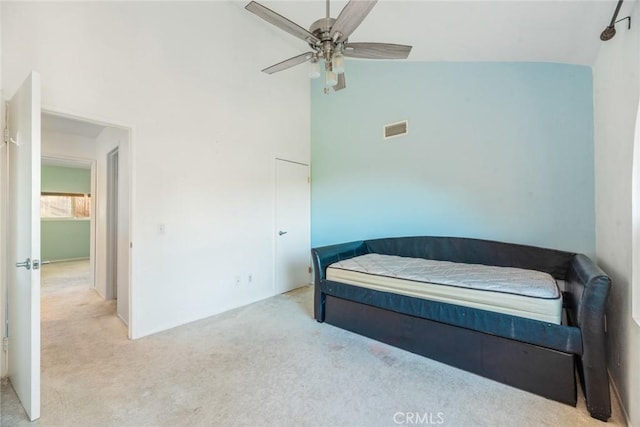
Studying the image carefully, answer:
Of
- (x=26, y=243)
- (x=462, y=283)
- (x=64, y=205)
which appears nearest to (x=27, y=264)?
(x=26, y=243)

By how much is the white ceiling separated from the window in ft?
23.7

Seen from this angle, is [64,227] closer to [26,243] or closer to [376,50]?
[26,243]

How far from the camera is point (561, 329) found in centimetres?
172

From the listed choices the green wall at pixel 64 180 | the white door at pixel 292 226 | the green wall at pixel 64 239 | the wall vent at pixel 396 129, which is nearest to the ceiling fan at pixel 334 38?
the wall vent at pixel 396 129

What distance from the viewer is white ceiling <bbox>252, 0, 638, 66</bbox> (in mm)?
1964

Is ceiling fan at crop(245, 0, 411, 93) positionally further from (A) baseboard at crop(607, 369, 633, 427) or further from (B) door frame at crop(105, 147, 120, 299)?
(B) door frame at crop(105, 147, 120, 299)

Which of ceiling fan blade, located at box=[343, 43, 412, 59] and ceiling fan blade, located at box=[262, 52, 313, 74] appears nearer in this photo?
ceiling fan blade, located at box=[343, 43, 412, 59]

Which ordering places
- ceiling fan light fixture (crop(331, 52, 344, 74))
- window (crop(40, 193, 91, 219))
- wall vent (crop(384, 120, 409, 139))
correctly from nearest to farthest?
1. ceiling fan light fixture (crop(331, 52, 344, 74))
2. wall vent (crop(384, 120, 409, 139))
3. window (crop(40, 193, 91, 219))

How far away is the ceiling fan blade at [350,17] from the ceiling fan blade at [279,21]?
0.49 feet

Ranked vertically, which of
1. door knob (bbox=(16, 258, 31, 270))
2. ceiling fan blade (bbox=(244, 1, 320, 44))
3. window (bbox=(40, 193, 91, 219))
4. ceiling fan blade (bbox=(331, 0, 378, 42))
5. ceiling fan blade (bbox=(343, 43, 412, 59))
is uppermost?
ceiling fan blade (bbox=(244, 1, 320, 44))

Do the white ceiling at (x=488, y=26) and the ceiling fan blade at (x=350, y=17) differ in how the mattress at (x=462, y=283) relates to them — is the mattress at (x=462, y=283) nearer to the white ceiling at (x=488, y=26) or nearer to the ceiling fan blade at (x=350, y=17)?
the white ceiling at (x=488, y=26)

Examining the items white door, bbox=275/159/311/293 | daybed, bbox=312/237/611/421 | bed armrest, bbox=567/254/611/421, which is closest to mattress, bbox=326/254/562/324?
daybed, bbox=312/237/611/421

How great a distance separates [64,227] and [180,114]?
21.2 feet

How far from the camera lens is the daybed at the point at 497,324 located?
161cm
